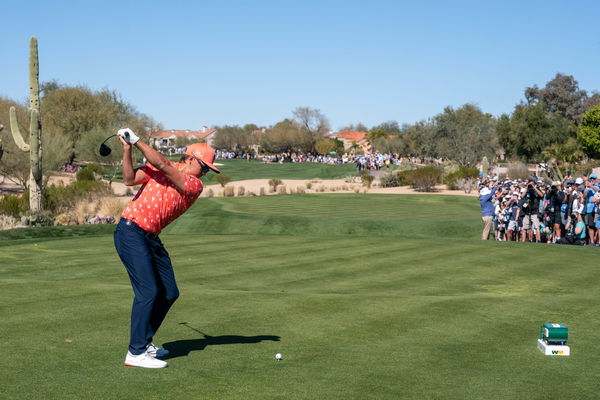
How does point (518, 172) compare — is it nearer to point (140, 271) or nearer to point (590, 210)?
point (590, 210)

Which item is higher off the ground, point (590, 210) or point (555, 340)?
point (590, 210)

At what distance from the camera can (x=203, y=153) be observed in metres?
7.22

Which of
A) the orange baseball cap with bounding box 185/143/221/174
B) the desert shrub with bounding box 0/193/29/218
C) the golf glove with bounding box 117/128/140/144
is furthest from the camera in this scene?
the desert shrub with bounding box 0/193/29/218

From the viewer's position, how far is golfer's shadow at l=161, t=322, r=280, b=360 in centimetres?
757

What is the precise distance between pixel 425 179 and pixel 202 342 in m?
42.0

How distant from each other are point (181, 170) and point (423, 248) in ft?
38.1

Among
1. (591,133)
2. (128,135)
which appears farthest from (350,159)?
(128,135)

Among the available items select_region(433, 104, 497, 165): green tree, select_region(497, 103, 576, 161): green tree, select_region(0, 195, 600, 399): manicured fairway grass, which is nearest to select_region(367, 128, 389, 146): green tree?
select_region(433, 104, 497, 165): green tree

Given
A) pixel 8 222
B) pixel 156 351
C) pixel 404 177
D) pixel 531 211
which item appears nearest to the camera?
pixel 156 351

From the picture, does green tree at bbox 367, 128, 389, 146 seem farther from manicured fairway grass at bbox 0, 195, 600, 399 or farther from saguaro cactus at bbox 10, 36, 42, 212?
manicured fairway grass at bbox 0, 195, 600, 399

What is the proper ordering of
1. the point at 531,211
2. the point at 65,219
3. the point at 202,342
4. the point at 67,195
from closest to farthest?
the point at 202,342 < the point at 531,211 < the point at 65,219 < the point at 67,195

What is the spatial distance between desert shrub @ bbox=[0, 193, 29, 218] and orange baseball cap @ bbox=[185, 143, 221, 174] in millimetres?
21839

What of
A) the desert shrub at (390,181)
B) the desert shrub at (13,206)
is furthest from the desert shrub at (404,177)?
the desert shrub at (13,206)

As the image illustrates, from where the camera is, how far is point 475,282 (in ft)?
44.2
